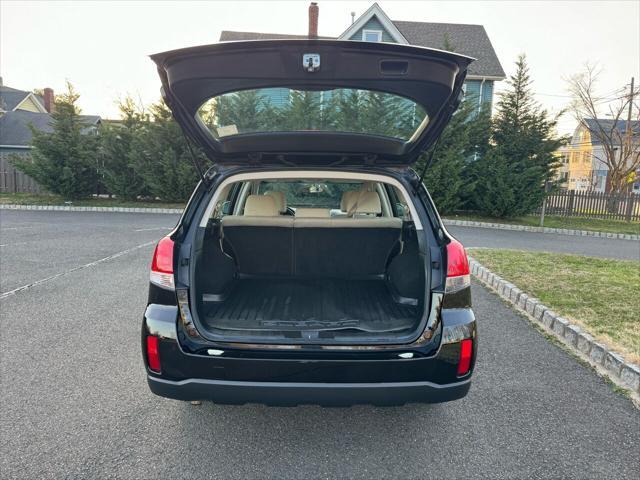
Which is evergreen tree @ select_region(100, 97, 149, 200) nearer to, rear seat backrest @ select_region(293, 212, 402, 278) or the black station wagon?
rear seat backrest @ select_region(293, 212, 402, 278)

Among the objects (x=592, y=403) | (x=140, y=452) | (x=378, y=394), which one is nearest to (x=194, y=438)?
(x=140, y=452)

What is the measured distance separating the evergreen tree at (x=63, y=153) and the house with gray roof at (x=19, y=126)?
1.76ft

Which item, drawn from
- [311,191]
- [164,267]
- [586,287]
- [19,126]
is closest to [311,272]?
[311,191]

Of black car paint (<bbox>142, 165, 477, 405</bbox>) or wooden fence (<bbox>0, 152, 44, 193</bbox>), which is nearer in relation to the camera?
black car paint (<bbox>142, 165, 477, 405</bbox>)

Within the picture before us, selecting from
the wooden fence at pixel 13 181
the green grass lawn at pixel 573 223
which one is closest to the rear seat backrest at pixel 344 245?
the green grass lawn at pixel 573 223

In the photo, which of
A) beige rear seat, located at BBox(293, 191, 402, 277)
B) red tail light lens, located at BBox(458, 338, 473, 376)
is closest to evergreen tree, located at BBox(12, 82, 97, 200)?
beige rear seat, located at BBox(293, 191, 402, 277)

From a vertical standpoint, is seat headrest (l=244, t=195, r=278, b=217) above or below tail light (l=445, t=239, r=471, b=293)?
above

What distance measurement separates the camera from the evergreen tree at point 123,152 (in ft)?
50.1

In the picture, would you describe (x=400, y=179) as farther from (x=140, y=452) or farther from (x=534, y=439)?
(x=140, y=452)

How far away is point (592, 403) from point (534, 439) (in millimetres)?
680

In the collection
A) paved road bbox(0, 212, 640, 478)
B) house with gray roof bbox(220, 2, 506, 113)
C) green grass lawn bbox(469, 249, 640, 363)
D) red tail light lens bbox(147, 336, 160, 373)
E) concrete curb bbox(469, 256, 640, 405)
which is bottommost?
paved road bbox(0, 212, 640, 478)

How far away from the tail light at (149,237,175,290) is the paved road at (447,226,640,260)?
757cm

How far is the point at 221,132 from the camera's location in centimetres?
250

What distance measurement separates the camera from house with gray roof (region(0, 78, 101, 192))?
17.8m
